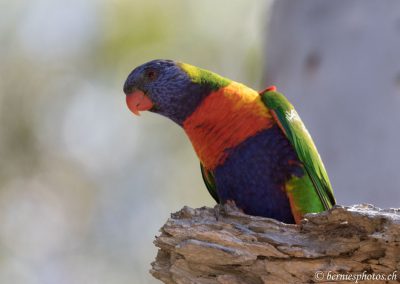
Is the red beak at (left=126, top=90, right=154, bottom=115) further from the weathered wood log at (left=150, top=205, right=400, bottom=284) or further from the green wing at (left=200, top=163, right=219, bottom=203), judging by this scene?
the weathered wood log at (left=150, top=205, right=400, bottom=284)

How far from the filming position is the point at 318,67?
4242mm

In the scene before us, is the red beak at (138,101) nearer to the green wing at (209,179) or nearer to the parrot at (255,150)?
the parrot at (255,150)

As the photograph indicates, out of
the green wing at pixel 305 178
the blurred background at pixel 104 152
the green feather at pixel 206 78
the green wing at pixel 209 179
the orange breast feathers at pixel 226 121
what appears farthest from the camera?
the blurred background at pixel 104 152

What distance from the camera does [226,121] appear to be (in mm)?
3283

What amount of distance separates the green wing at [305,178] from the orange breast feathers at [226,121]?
0.34 feet

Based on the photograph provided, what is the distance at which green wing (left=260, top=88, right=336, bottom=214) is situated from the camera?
3.13 meters

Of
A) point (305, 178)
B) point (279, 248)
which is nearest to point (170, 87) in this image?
point (305, 178)

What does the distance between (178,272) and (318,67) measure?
2103 mm

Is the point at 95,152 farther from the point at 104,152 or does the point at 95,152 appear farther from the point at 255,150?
the point at 255,150

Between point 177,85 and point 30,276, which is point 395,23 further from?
point 30,276

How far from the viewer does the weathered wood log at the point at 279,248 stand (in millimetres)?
2373

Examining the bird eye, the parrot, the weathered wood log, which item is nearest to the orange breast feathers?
the parrot

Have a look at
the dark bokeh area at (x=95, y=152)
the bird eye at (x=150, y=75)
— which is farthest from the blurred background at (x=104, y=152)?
the bird eye at (x=150, y=75)

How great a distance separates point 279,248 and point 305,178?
71 centimetres
